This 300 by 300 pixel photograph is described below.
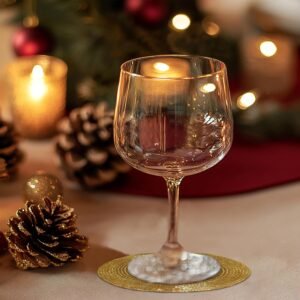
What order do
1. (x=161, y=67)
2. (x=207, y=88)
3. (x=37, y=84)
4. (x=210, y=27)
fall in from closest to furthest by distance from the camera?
(x=207, y=88), (x=161, y=67), (x=37, y=84), (x=210, y=27)

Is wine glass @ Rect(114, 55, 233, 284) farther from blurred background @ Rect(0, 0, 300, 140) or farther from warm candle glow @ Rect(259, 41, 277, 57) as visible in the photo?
warm candle glow @ Rect(259, 41, 277, 57)

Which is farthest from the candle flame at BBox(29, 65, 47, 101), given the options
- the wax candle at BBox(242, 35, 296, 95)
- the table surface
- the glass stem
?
the glass stem

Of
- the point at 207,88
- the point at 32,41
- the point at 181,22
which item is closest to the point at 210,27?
the point at 181,22

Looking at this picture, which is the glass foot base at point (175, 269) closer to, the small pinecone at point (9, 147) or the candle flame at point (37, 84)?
the small pinecone at point (9, 147)

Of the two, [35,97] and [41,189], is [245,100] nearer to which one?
[35,97]

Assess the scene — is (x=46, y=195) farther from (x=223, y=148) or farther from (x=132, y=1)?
(x=132, y=1)

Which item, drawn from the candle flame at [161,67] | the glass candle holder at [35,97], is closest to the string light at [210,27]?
the glass candle holder at [35,97]

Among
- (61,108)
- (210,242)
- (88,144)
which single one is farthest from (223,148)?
(61,108)
